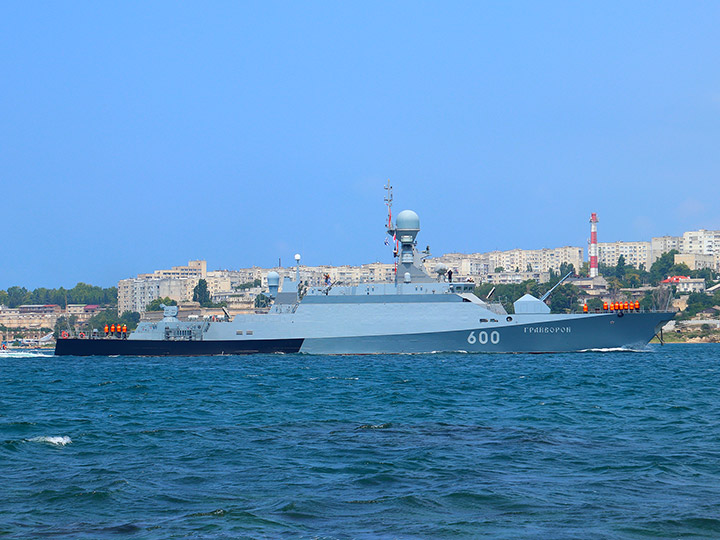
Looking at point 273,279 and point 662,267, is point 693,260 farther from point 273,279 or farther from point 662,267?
A: point 273,279

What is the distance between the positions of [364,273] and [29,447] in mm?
133954

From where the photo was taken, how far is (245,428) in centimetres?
1664

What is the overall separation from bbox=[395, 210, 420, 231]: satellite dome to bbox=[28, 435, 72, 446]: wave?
2866 centimetres

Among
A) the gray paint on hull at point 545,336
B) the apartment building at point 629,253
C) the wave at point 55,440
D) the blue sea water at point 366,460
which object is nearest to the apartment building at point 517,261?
the apartment building at point 629,253

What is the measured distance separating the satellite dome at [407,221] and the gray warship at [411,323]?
0.05 meters

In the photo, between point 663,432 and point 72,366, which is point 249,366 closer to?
point 72,366

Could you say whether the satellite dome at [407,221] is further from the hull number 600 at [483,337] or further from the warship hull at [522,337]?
the hull number 600 at [483,337]

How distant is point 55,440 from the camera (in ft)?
50.4

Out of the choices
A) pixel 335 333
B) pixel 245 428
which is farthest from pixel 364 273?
pixel 245 428

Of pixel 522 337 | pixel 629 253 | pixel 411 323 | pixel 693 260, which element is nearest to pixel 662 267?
pixel 693 260

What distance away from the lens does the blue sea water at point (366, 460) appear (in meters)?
9.48

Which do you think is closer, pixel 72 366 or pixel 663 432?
pixel 663 432

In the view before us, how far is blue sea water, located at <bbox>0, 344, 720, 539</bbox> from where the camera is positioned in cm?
A: 948

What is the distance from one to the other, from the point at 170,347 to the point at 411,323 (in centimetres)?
1322
